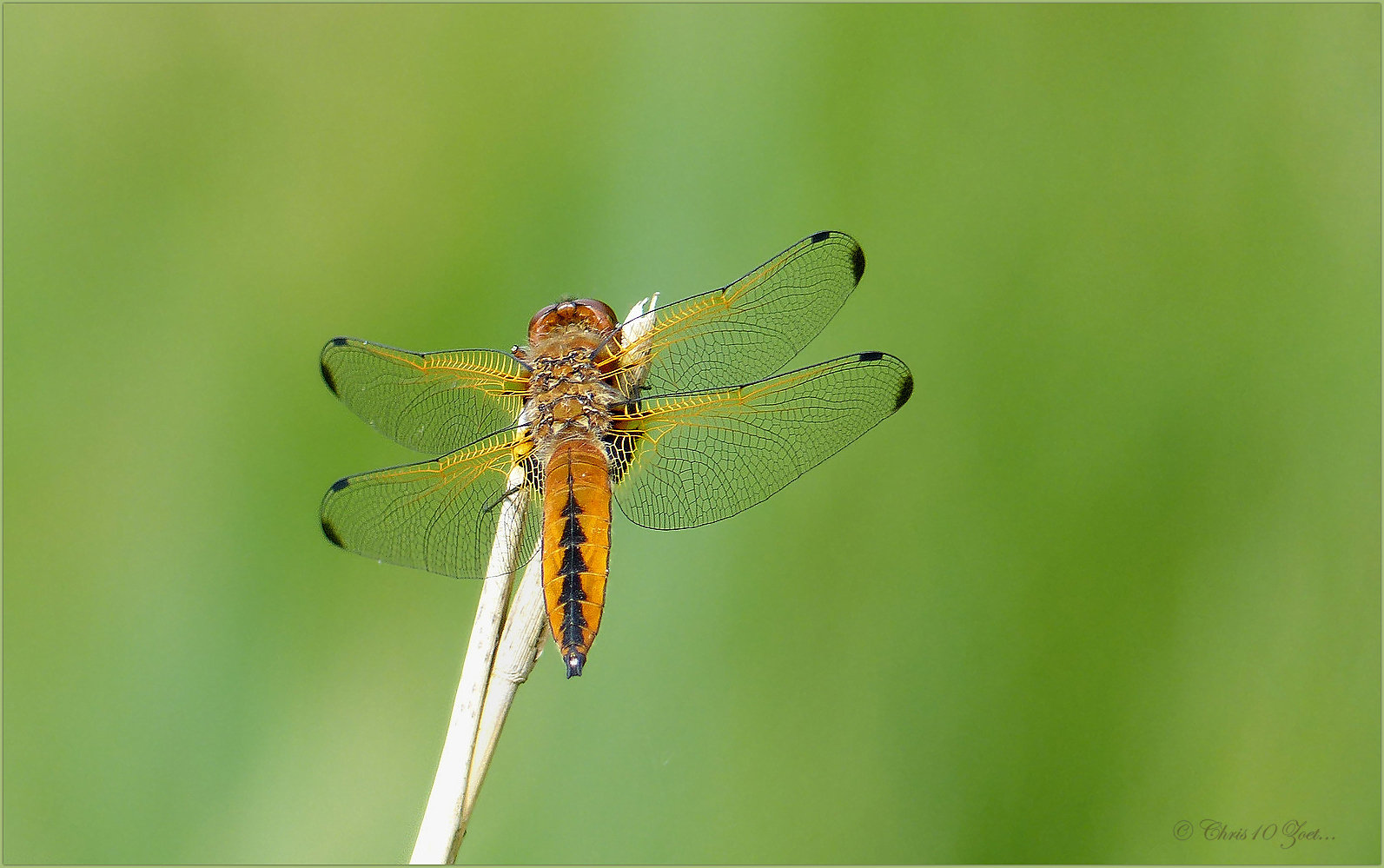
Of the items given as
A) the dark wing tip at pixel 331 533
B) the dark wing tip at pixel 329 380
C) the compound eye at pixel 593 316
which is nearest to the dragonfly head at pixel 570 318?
the compound eye at pixel 593 316

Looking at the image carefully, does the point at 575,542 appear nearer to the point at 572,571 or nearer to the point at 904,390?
the point at 572,571

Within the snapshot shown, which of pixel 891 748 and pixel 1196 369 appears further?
pixel 1196 369

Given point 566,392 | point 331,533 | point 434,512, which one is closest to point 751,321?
point 566,392

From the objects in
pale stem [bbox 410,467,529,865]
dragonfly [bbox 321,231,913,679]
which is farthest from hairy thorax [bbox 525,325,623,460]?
pale stem [bbox 410,467,529,865]

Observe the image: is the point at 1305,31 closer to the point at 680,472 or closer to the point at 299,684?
the point at 680,472

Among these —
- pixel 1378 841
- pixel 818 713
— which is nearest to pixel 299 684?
pixel 818 713

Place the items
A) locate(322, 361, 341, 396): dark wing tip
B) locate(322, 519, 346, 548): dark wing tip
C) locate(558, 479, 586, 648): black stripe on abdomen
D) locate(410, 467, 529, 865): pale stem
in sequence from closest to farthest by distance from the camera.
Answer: locate(410, 467, 529, 865): pale stem, locate(558, 479, 586, 648): black stripe on abdomen, locate(322, 519, 346, 548): dark wing tip, locate(322, 361, 341, 396): dark wing tip

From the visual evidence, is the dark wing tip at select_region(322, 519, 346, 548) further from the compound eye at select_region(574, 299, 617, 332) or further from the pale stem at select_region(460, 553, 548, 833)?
the compound eye at select_region(574, 299, 617, 332)

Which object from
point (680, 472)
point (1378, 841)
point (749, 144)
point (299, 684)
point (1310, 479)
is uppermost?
point (749, 144)
